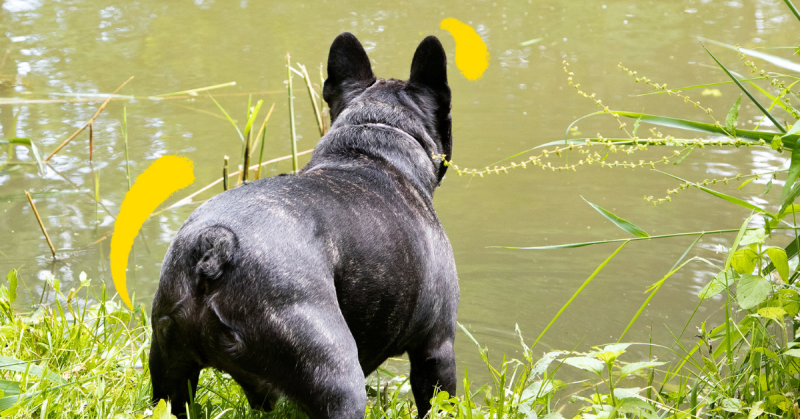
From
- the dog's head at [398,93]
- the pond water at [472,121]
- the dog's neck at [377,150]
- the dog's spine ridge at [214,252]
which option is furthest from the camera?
the pond water at [472,121]

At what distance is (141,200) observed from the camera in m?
2.98

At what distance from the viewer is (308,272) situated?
194 cm

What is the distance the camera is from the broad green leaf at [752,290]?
6.56 feet

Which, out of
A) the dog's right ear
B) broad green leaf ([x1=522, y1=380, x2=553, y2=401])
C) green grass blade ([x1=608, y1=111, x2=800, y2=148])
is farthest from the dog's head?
broad green leaf ([x1=522, y1=380, x2=553, y2=401])

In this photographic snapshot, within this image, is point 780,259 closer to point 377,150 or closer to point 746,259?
point 746,259

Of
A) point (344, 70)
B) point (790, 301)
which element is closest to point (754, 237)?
point (790, 301)

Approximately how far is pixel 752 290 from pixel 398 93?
1742mm

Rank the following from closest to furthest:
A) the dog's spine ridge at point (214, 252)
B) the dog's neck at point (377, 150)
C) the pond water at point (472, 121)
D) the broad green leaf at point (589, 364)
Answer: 1. the dog's spine ridge at point (214, 252)
2. the broad green leaf at point (589, 364)
3. the dog's neck at point (377, 150)
4. the pond water at point (472, 121)

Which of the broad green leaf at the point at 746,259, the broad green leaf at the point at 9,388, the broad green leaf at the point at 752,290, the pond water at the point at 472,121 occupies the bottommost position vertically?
the pond water at the point at 472,121

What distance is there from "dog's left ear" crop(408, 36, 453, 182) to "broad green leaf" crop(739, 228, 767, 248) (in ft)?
4.60

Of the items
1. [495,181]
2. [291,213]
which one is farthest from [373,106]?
[495,181]

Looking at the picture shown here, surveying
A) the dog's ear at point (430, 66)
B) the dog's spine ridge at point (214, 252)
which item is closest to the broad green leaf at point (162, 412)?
the dog's spine ridge at point (214, 252)

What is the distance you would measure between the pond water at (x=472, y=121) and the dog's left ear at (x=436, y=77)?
50.7 inches

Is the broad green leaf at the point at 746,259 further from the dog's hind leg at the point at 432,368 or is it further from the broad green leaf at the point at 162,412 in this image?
the broad green leaf at the point at 162,412
